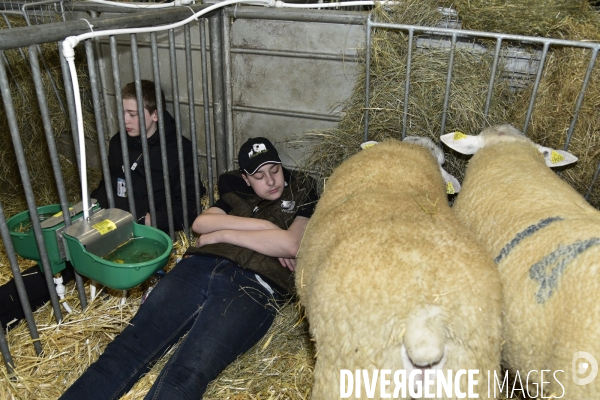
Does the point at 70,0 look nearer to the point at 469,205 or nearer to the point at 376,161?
the point at 376,161

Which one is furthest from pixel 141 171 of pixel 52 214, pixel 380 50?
pixel 380 50

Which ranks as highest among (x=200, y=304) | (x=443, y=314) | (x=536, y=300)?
(x=443, y=314)

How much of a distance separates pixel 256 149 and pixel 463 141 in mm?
1205

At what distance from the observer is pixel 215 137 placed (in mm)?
3861

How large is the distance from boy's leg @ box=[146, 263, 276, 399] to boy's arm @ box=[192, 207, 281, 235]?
0.77ft

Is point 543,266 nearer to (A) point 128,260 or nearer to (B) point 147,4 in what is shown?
(A) point 128,260

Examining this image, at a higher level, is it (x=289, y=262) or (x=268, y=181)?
(x=268, y=181)

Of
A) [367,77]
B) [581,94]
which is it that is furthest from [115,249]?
[581,94]

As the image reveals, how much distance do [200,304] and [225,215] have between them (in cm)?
55

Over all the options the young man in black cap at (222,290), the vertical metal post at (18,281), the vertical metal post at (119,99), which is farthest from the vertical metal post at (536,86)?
the vertical metal post at (18,281)

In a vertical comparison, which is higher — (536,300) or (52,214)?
(536,300)

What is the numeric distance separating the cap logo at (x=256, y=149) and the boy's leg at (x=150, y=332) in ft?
2.13

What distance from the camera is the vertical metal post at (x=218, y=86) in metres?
3.53

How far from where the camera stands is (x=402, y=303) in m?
1.61
